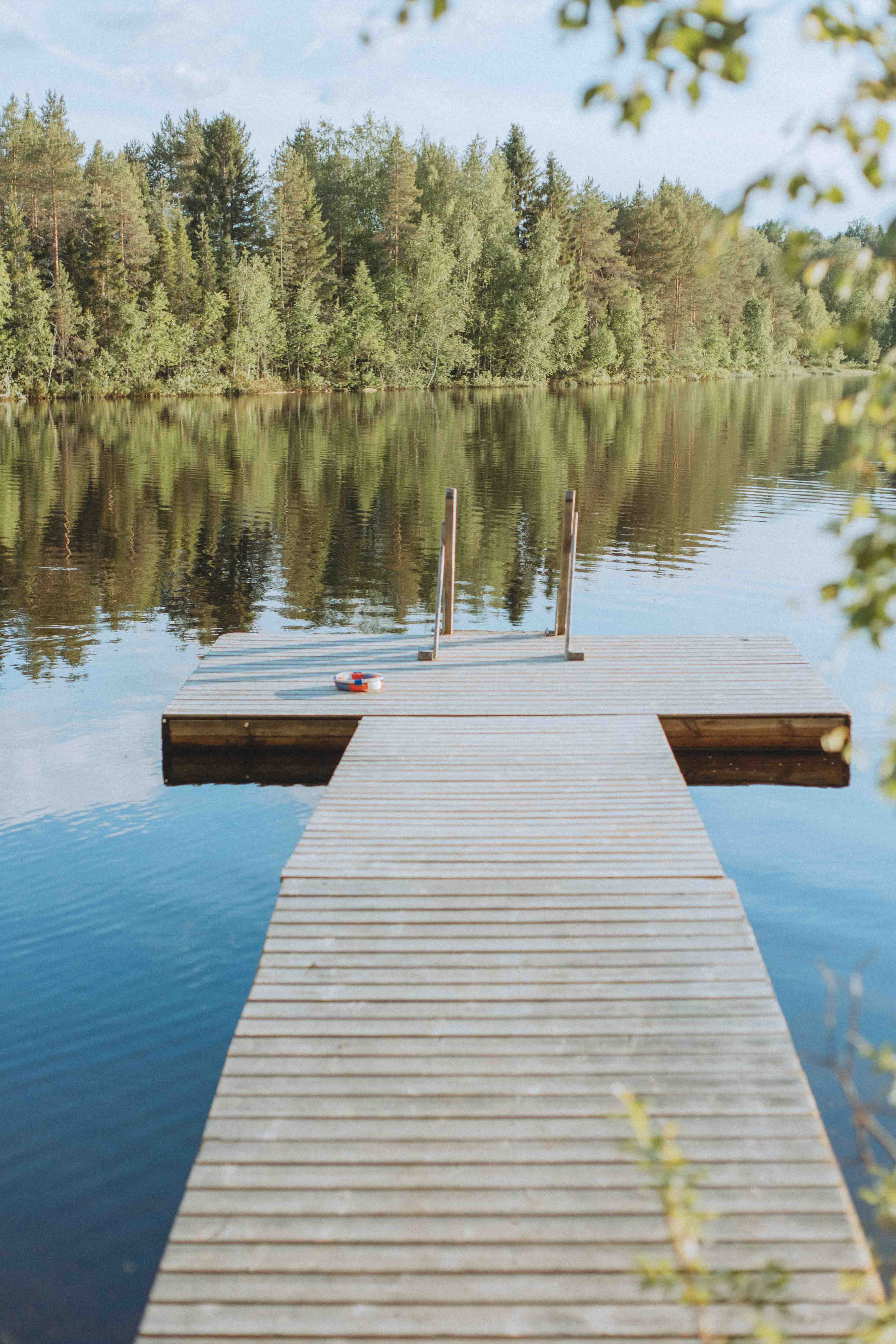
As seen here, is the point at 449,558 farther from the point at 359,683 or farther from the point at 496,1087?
the point at 496,1087

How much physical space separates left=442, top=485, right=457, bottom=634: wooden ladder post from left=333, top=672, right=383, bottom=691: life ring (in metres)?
1.58

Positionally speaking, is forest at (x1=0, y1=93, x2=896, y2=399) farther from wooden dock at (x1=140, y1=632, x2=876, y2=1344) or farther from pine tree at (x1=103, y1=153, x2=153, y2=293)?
wooden dock at (x1=140, y1=632, x2=876, y2=1344)

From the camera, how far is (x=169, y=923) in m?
6.91

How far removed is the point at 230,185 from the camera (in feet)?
198

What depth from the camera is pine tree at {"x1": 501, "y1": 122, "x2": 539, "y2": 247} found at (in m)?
68.8

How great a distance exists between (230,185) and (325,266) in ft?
21.8

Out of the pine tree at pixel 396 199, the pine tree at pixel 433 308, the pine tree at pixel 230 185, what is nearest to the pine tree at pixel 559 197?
the pine tree at pixel 433 308

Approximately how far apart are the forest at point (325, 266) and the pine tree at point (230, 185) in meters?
0.11

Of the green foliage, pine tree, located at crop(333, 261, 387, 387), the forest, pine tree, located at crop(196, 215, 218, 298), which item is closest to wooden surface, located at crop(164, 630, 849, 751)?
the green foliage

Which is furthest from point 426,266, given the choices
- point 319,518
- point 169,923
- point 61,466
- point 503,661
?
point 169,923

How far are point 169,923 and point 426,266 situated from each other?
185 ft

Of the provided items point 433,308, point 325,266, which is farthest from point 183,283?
point 433,308

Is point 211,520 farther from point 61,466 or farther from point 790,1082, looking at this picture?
point 790,1082

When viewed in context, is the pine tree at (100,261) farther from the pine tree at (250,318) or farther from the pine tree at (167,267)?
the pine tree at (250,318)
